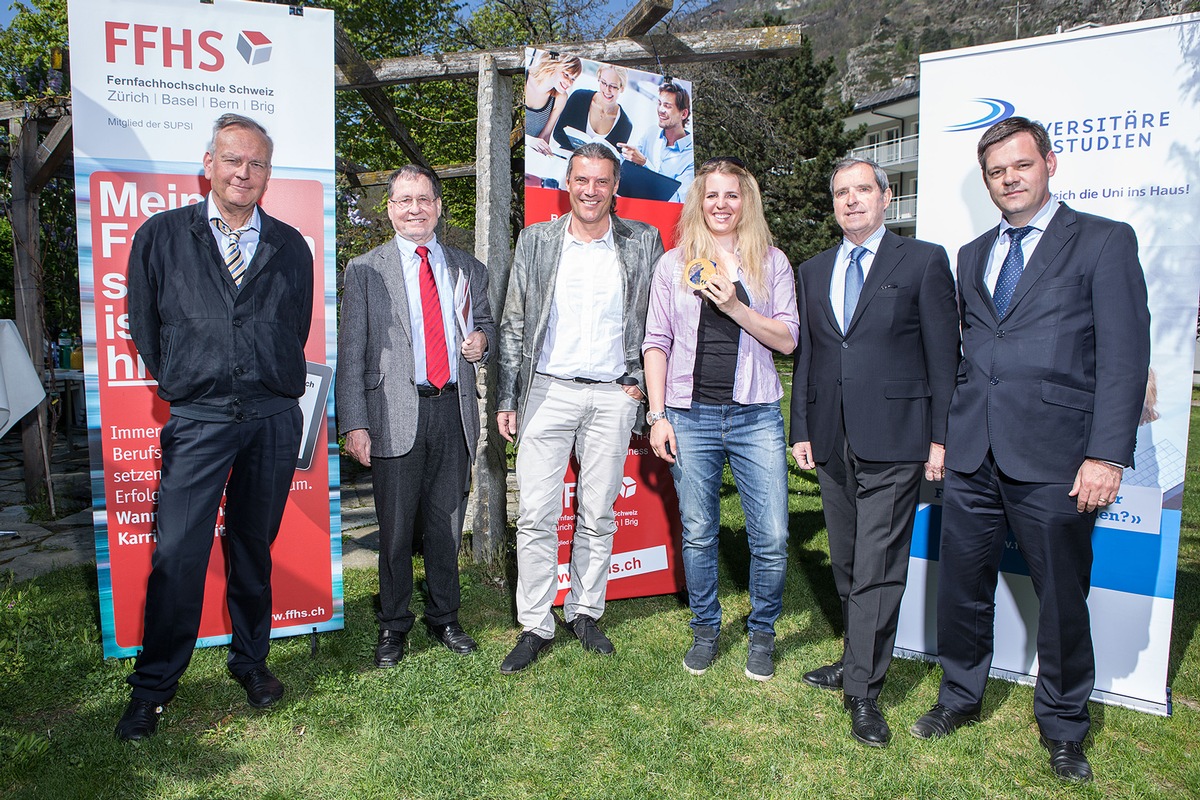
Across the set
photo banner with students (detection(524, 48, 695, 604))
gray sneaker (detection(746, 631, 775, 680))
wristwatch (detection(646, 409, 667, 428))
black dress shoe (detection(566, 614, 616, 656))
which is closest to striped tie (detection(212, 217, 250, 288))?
photo banner with students (detection(524, 48, 695, 604))

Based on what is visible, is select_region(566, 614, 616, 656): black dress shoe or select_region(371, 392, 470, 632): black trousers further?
select_region(566, 614, 616, 656): black dress shoe

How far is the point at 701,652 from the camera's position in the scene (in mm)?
3434

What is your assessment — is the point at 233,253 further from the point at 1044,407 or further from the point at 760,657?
the point at 1044,407

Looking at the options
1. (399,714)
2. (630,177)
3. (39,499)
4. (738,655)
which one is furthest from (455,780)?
(39,499)

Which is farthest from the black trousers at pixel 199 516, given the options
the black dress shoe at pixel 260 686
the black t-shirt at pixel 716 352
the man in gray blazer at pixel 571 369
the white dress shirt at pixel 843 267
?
the white dress shirt at pixel 843 267

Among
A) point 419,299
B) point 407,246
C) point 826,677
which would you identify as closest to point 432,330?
point 419,299

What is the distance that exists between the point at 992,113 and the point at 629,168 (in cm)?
171

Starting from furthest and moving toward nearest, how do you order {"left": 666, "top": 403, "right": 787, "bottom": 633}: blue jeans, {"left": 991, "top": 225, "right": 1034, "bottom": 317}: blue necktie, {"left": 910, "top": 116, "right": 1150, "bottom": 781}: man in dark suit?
{"left": 666, "top": 403, "right": 787, "bottom": 633}: blue jeans
{"left": 991, "top": 225, "right": 1034, "bottom": 317}: blue necktie
{"left": 910, "top": 116, "right": 1150, "bottom": 781}: man in dark suit

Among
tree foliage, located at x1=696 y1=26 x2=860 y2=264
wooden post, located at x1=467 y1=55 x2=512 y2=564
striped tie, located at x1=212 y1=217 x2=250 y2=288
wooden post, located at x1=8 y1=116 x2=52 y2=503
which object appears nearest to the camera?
striped tie, located at x1=212 y1=217 x2=250 y2=288

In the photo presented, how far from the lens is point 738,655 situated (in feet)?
11.6

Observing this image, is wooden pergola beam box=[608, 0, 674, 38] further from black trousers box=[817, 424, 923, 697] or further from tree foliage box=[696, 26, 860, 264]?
tree foliage box=[696, 26, 860, 264]

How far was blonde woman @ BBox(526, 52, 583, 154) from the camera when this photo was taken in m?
3.98

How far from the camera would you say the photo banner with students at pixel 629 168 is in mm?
3994

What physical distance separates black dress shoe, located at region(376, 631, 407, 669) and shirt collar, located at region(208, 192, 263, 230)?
1.79m
